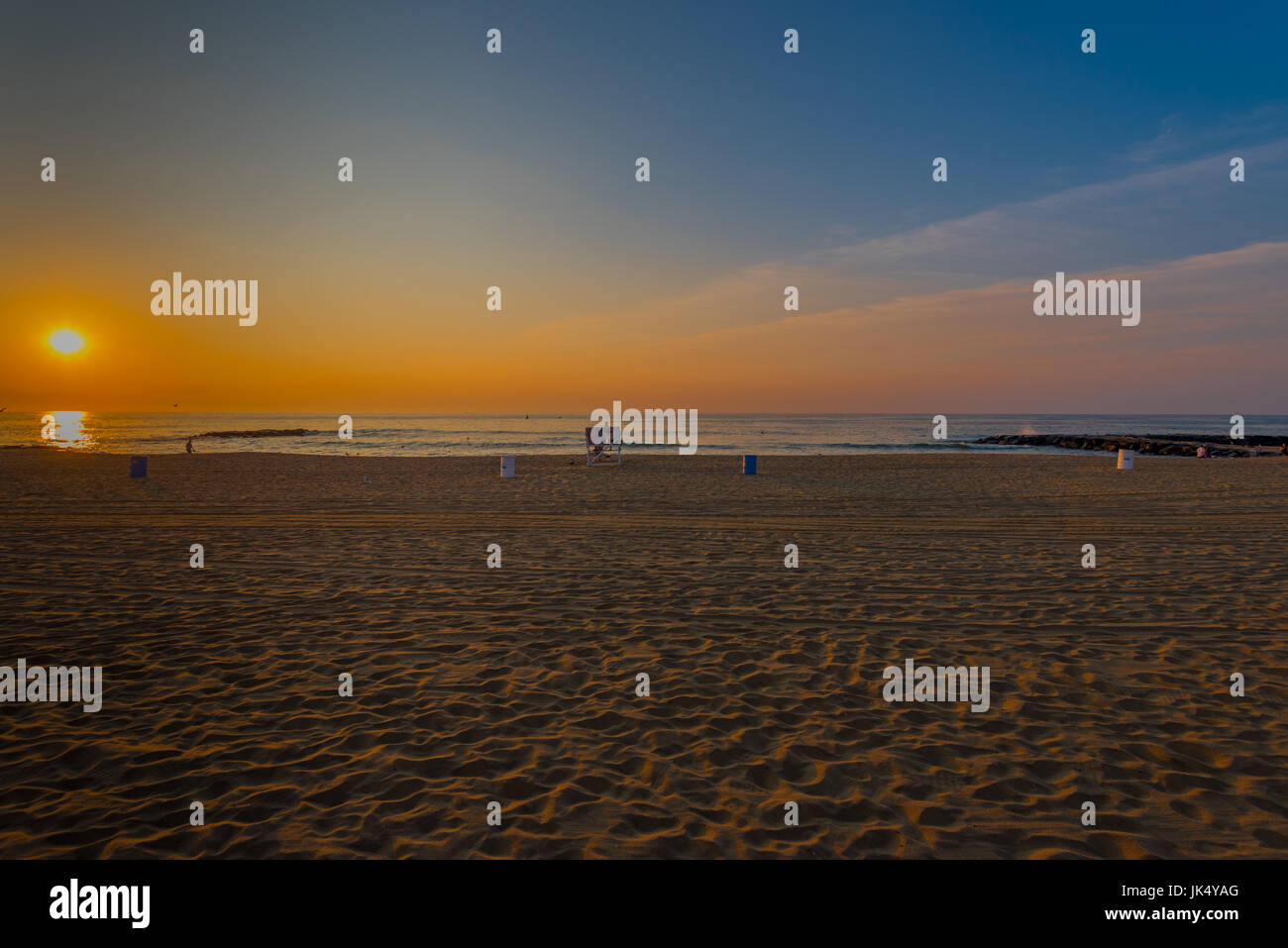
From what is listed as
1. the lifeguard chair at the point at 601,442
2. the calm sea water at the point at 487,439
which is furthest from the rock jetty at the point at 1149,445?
the lifeguard chair at the point at 601,442

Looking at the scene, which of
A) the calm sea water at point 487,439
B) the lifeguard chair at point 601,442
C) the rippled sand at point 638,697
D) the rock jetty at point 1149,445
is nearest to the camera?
the rippled sand at point 638,697

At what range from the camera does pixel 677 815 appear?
146 inches

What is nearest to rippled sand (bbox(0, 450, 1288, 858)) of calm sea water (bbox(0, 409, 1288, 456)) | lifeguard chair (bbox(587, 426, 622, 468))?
lifeguard chair (bbox(587, 426, 622, 468))

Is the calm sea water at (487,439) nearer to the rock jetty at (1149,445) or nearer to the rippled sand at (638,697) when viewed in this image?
the rock jetty at (1149,445)

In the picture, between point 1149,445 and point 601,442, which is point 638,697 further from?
point 1149,445

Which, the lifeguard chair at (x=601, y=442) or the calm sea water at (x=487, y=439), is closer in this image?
the lifeguard chair at (x=601, y=442)

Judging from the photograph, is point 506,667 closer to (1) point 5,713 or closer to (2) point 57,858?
(2) point 57,858

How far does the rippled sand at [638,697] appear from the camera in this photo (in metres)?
3.63

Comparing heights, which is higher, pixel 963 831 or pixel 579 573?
pixel 579 573

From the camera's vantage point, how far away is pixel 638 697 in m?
5.34

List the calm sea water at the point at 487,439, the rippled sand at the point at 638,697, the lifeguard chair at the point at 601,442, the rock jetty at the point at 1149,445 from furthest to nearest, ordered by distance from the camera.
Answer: the calm sea water at the point at 487,439
the rock jetty at the point at 1149,445
the lifeguard chair at the point at 601,442
the rippled sand at the point at 638,697
